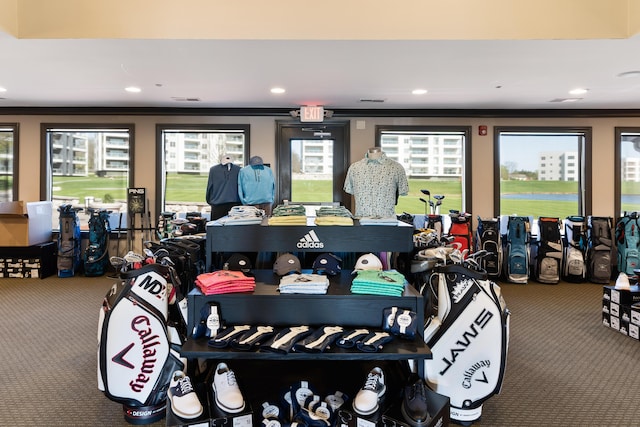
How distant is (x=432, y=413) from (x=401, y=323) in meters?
0.42

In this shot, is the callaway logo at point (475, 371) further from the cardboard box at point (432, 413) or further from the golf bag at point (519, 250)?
the golf bag at point (519, 250)

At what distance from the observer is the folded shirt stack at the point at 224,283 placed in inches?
81.7

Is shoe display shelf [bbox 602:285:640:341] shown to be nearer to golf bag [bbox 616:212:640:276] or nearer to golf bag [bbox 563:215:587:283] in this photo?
golf bag [bbox 563:215:587:283]

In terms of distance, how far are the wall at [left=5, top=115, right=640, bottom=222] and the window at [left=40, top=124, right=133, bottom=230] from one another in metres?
0.21

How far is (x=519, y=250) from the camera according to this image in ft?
18.4

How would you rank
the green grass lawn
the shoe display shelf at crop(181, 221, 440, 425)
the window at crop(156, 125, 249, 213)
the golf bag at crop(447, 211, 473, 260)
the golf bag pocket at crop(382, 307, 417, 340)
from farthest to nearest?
the green grass lawn
the window at crop(156, 125, 249, 213)
the golf bag at crop(447, 211, 473, 260)
the golf bag pocket at crop(382, 307, 417, 340)
the shoe display shelf at crop(181, 221, 440, 425)

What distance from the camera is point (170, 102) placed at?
5.69 m

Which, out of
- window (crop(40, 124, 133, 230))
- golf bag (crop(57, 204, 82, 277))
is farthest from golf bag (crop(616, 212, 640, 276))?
golf bag (crop(57, 204, 82, 277))

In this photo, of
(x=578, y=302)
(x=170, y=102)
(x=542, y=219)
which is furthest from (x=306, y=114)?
(x=578, y=302)

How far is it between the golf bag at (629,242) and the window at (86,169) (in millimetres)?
7224

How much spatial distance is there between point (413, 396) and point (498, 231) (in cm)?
443

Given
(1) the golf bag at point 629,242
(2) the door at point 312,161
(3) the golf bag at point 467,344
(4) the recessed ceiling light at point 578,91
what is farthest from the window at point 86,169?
(1) the golf bag at point 629,242

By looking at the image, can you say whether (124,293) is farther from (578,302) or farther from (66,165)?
(66,165)

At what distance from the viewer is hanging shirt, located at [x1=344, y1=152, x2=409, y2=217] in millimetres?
4480
